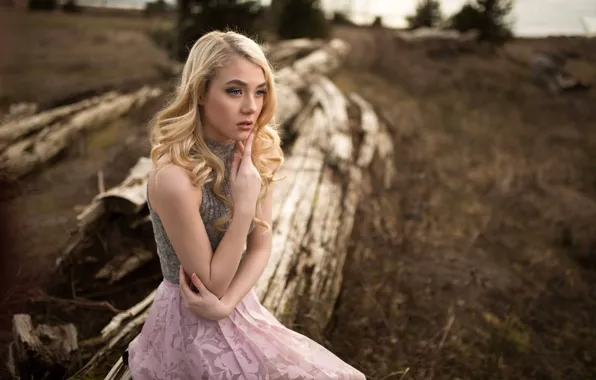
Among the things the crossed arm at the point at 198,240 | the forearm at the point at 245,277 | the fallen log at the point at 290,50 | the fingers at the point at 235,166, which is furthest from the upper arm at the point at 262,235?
the fallen log at the point at 290,50

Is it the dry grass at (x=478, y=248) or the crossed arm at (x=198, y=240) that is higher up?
the crossed arm at (x=198, y=240)

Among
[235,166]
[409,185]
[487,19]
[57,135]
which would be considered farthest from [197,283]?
[487,19]

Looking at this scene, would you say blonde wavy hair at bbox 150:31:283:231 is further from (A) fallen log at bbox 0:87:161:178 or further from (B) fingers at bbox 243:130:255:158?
(A) fallen log at bbox 0:87:161:178

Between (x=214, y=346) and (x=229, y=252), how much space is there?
468mm

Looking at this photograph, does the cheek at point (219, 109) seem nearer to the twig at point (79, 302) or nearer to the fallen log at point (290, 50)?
the twig at point (79, 302)

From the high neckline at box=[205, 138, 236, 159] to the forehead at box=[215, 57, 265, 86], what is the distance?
0.31 meters

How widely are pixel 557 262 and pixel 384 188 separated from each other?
2.32 metres

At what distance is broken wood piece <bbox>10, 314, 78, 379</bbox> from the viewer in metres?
2.72

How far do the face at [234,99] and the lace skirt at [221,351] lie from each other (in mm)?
847

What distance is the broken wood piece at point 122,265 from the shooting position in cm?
376

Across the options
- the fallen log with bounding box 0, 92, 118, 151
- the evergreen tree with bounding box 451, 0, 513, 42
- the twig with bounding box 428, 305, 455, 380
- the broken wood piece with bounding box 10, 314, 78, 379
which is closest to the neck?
the broken wood piece with bounding box 10, 314, 78, 379

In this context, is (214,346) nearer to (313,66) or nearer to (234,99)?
(234,99)

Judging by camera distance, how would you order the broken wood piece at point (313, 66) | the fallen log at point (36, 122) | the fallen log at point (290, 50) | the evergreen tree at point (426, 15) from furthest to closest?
the evergreen tree at point (426, 15), the fallen log at point (290, 50), the broken wood piece at point (313, 66), the fallen log at point (36, 122)

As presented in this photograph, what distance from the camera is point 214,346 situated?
2.06m
